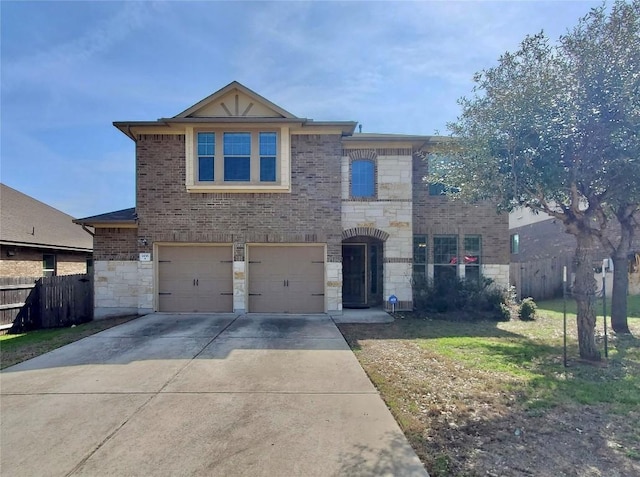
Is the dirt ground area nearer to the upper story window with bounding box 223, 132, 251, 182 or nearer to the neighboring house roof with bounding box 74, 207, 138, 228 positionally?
the upper story window with bounding box 223, 132, 251, 182

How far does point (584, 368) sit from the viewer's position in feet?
20.7

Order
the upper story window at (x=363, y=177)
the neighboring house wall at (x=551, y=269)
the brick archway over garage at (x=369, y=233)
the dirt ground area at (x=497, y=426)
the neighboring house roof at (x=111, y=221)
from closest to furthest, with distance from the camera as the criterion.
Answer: the dirt ground area at (x=497, y=426), the neighboring house roof at (x=111, y=221), the brick archway over garage at (x=369, y=233), the upper story window at (x=363, y=177), the neighboring house wall at (x=551, y=269)

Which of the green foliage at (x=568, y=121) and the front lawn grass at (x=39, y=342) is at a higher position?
the green foliage at (x=568, y=121)

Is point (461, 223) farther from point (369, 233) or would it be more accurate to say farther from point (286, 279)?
point (286, 279)

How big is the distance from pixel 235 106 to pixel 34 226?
10.6 meters

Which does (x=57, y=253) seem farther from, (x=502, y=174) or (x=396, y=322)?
(x=502, y=174)

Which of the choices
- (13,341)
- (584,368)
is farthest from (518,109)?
(13,341)

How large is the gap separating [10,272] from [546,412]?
16.6m

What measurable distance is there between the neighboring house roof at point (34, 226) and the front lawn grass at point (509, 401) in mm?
13344

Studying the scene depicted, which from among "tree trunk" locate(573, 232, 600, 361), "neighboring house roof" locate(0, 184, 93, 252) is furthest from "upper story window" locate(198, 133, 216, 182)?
"tree trunk" locate(573, 232, 600, 361)

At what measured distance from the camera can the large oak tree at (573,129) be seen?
596 cm

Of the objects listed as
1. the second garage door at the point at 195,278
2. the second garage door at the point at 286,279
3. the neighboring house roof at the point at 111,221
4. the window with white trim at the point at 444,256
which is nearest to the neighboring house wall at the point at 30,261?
the neighboring house roof at the point at 111,221

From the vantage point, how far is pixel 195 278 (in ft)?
39.8

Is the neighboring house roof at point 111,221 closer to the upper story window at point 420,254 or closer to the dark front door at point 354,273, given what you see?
the dark front door at point 354,273
